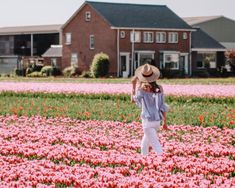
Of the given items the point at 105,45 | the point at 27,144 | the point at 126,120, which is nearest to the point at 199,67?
A: the point at 105,45

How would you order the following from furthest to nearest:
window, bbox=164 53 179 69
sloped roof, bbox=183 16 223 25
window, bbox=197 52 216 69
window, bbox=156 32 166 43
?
sloped roof, bbox=183 16 223 25, window, bbox=197 52 216 69, window, bbox=164 53 179 69, window, bbox=156 32 166 43

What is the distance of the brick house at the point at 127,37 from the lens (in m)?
Answer: 66.4

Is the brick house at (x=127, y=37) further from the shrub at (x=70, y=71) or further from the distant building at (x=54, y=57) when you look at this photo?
the distant building at (x=54, y=57)

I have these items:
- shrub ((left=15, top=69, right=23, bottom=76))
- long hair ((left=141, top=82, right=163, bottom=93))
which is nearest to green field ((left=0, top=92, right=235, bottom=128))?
long hair ((left=141, top=82, right=163, bottom=93))

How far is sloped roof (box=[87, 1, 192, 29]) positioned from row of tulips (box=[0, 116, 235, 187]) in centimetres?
5028

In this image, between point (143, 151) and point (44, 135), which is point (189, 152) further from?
point (44, 135)

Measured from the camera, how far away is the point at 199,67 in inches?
2864

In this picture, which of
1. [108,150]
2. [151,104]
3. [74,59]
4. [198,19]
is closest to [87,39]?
[74,59]

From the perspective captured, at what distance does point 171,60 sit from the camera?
70062mm

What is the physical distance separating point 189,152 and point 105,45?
2162 inches

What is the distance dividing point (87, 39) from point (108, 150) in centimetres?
5641

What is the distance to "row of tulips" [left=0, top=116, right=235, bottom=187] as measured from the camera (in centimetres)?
956

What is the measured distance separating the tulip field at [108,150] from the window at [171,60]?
4721cm

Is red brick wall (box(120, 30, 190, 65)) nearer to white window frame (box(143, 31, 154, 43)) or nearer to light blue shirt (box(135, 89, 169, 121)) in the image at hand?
white window frame (box(143, 31, 154, 43))
